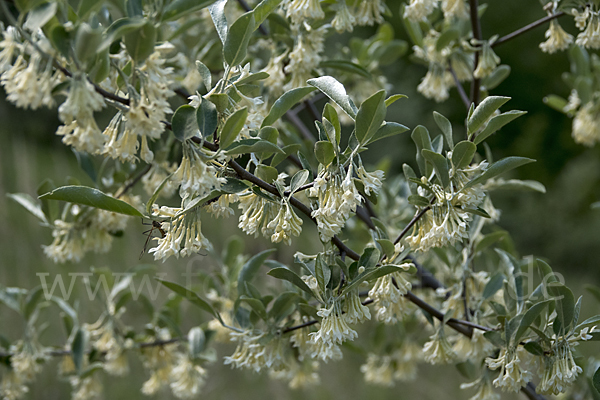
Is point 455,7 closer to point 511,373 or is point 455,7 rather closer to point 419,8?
point 419,8

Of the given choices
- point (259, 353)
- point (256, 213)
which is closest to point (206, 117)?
point (256, 213)

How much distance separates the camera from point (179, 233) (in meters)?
0.55

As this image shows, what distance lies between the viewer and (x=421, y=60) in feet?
3.55

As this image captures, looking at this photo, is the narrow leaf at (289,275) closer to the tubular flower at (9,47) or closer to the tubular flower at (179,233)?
the tubular flower at (179,233)

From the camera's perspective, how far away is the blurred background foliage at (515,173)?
7.09 feet

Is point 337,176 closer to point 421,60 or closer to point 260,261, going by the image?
point 260,261

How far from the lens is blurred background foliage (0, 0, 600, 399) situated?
7.09 feet

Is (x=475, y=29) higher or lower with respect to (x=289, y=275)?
higher

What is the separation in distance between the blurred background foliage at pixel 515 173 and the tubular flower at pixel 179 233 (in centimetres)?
166

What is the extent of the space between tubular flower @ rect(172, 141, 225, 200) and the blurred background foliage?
1.74 m

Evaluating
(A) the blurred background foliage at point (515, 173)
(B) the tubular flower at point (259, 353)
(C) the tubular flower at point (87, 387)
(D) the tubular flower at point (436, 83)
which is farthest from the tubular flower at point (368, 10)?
(A) the blurred background foliage at point (515, 173)

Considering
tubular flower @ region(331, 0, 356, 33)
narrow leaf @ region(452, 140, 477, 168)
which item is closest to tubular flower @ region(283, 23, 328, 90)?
tubular flower @ region(331, 0, 356, 33)

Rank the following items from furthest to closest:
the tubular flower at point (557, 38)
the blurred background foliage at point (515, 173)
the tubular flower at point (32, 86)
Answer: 1. the blurred background foliage at point (515, 173)
2. the tubular flower at point (557, 38)
3. the tubular flower at point (32, 86)

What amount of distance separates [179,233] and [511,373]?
454 mm
